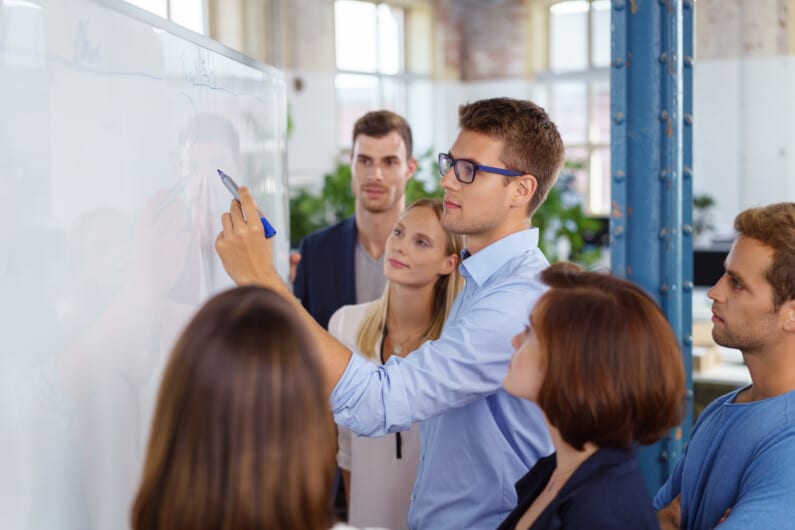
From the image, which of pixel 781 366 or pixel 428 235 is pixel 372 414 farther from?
pixel 428 235

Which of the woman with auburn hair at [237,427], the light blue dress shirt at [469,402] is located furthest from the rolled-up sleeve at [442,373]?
the woman with auburn hair at [237,427]

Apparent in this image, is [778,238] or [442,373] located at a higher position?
[778,238]

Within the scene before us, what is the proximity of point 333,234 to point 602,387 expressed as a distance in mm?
2104

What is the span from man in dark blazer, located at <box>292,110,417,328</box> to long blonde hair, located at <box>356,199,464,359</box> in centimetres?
58

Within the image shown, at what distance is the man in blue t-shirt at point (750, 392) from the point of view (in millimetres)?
1598

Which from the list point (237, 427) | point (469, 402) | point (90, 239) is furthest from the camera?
point (469, 402)

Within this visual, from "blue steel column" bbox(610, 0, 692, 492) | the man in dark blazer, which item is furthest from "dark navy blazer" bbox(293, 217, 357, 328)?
"blue steel column" bbox(610, 0, 692, 492)

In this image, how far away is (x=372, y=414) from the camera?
159 centimetres

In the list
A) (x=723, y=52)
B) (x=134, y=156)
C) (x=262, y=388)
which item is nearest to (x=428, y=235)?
(x=134, y=156)

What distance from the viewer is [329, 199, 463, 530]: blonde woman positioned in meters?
2.41

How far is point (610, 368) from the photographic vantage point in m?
1.25

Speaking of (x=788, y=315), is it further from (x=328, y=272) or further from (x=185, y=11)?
(x=185, y=11)

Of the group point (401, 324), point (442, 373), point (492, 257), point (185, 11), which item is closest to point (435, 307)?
point (401, 324)

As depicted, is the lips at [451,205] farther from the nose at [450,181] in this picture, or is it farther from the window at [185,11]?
the window at [185,11]
